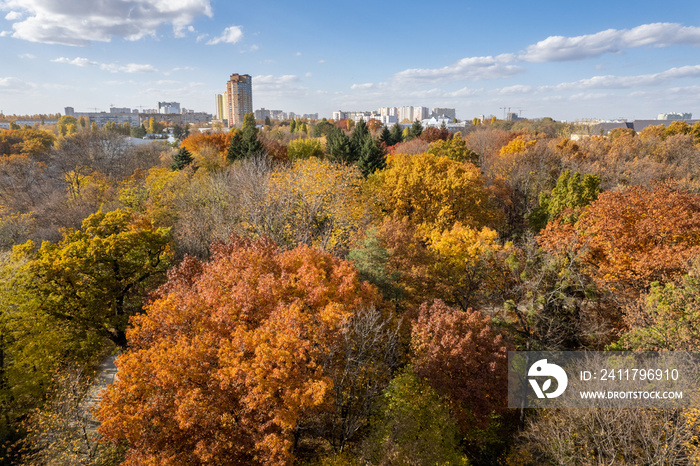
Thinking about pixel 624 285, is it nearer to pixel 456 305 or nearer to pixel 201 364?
pixel 456 305

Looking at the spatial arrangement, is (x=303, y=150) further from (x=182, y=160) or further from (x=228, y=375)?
(x=228, y=375)

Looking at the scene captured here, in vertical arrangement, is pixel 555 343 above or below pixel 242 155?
below

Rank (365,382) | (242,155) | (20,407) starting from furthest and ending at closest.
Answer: (242,155) → (20,407) → (365,382)

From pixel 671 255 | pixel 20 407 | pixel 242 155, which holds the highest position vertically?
pixel 242 155

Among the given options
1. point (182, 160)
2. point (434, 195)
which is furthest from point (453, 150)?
point (182, 160)

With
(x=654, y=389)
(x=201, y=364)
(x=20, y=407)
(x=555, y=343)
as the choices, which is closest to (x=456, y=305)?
(x=555, y=343)

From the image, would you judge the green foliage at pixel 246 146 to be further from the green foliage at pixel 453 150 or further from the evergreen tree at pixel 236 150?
the green foliage at pixel 453 150

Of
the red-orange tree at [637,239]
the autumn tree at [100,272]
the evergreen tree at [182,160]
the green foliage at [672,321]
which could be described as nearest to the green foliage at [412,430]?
the green foliage at [672,321]
